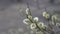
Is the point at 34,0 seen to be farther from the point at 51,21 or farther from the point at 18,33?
the point at 51,21

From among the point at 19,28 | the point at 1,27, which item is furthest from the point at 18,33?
the point at 1,27

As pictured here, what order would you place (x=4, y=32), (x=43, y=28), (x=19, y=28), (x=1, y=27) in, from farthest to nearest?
1. (x=1, y=27)
2. (x=4, y=32)
3. (x=19, y=28)
4. (x=43, y=28)

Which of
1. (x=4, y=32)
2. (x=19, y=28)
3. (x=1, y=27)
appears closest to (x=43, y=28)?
(x=19, y=28)

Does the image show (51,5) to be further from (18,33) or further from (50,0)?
(18,33)

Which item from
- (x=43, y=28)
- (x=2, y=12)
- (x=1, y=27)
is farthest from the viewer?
(x=2, y=12)

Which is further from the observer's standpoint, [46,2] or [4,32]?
[46,2]

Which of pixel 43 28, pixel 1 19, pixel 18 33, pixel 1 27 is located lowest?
pixel 43 28

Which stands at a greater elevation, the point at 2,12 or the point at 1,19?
the point at 2,12
